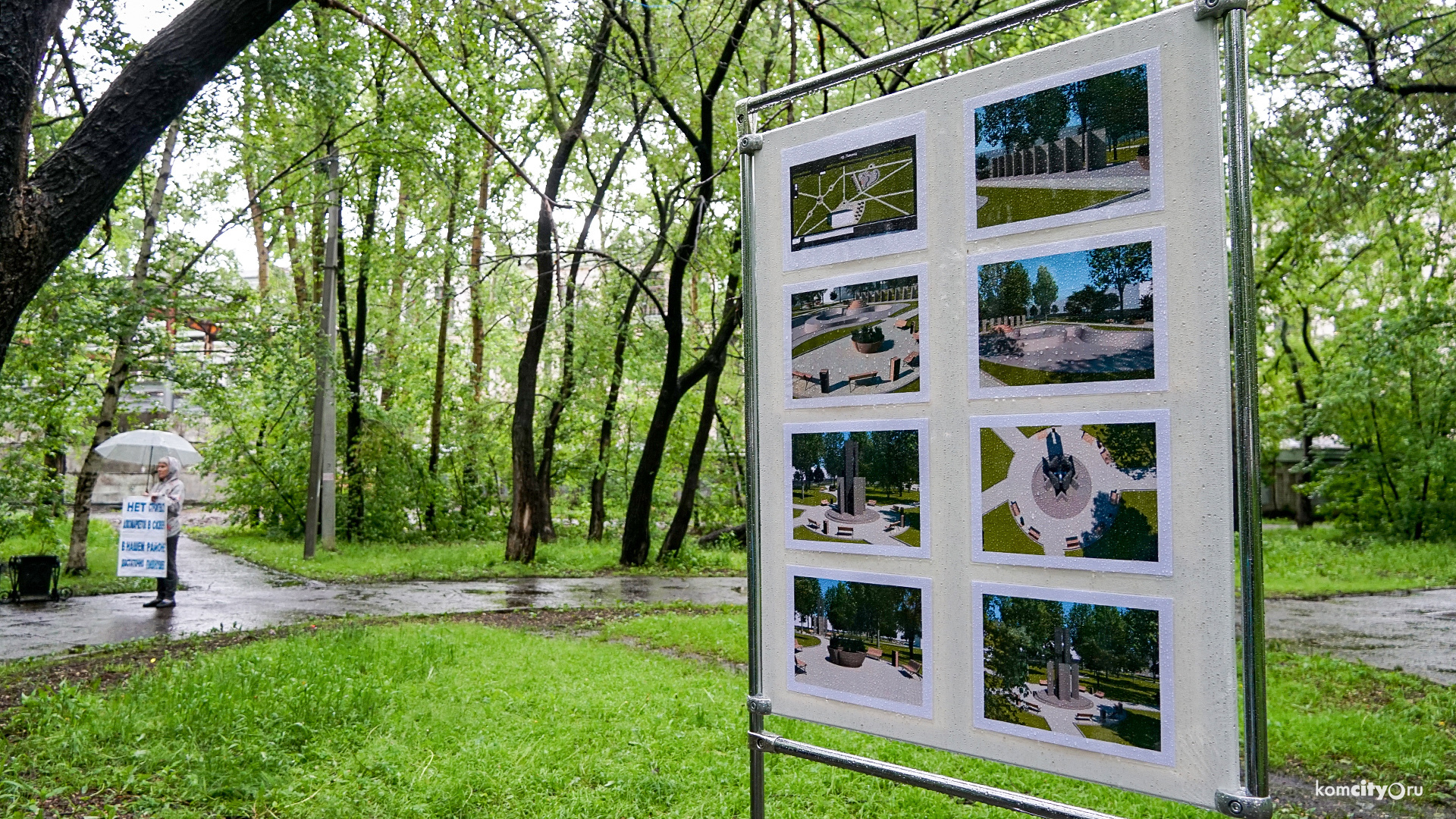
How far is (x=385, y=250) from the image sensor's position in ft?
58.2

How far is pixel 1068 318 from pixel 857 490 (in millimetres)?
799

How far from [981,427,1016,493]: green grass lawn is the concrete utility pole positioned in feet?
49.2

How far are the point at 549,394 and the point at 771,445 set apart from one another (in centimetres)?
1651

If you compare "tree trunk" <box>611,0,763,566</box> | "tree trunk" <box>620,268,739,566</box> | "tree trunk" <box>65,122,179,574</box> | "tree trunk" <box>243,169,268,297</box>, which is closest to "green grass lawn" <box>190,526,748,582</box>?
"tree trunk" <box>620,268,739,566</box>

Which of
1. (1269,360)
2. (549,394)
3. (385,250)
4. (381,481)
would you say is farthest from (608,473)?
(1269,360)

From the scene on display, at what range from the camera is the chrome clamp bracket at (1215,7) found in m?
2.19

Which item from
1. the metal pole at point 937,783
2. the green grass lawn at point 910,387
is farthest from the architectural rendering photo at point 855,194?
the metal pole at point 937,783

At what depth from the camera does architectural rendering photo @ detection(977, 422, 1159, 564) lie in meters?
2.28

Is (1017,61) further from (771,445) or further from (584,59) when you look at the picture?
(584,59)

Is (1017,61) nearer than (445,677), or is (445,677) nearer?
(1017,61)

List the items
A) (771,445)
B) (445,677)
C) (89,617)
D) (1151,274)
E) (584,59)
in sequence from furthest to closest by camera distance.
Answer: (584,59)
(89,617)
(445,677)
(771,445)
(1151,274)

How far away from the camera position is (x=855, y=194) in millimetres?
2877

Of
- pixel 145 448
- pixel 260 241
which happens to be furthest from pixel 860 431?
pixel 260 241

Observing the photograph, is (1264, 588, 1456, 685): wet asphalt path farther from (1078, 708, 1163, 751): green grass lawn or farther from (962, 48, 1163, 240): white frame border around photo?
(962, 48, 1163, 240): white frame border around photo
